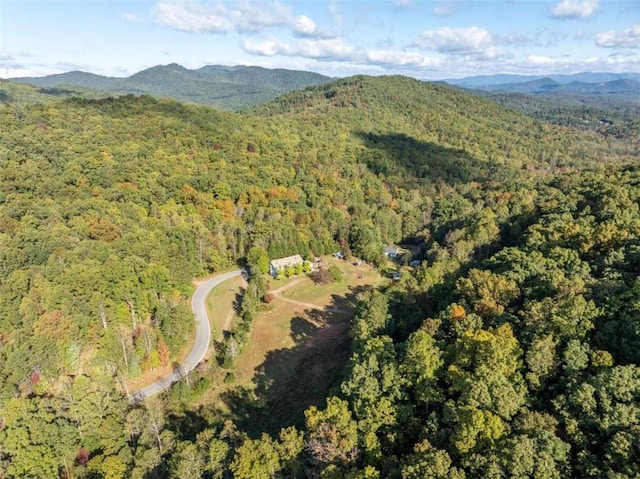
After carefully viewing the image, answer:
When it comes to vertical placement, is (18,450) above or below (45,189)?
below

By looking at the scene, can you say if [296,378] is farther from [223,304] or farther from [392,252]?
[392,252]

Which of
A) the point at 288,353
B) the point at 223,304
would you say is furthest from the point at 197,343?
the point at 288,353

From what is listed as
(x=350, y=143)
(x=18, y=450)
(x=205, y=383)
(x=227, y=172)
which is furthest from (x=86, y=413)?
(x=350, y=143)

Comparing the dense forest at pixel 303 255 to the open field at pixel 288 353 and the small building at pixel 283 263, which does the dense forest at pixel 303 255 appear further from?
the small building at pixel 283 263

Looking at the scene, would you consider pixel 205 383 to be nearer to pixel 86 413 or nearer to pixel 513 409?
pixel 86 413

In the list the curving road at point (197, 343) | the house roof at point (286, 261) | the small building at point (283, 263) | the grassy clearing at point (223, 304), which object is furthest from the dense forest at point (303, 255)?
the grassy clearing at point (223, 304)

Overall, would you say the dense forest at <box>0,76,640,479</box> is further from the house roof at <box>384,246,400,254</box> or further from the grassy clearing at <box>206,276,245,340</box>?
the grassy clearing at <box>206,276,245,340</box>
